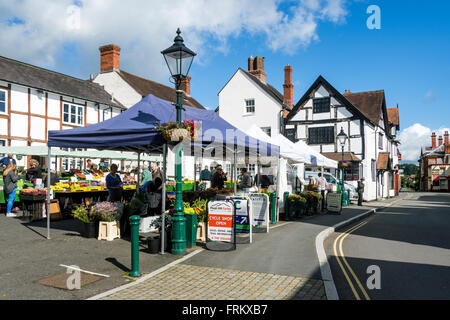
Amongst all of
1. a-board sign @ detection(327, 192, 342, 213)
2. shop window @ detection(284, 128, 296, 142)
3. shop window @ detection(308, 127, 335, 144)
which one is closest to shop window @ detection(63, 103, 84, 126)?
shop window @ detection(284, 128, 296, 142)

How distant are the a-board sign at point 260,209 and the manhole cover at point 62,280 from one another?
560 cm

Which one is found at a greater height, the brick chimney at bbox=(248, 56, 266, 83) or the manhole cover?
the brick chimney at bbox=(248, 56, 266, 83)

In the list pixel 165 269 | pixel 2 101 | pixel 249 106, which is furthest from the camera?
pixel 249 106

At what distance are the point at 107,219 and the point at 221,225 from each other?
281 cm

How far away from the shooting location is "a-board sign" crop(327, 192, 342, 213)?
50.7ft

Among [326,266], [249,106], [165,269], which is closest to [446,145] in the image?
[249,106]

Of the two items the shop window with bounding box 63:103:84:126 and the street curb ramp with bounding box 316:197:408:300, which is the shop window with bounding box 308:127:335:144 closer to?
the street curb ramp with bounding box 316:197:408:300

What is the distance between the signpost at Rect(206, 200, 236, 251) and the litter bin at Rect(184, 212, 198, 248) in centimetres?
34

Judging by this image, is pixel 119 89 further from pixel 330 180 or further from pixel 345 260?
pixel 345 260

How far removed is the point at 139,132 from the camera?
316 inches

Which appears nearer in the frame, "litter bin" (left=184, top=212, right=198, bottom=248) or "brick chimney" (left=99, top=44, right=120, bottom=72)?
"litter bin" (left=184, top=212, right=198, bottom=248)
